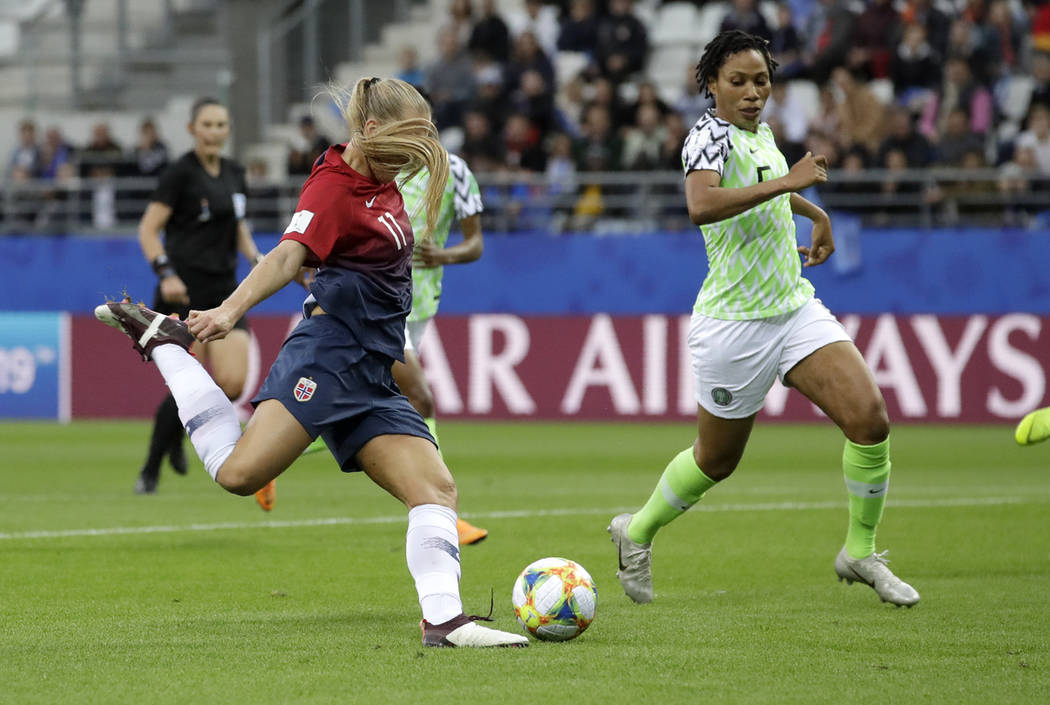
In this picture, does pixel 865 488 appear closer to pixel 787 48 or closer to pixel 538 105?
pixel 538 105

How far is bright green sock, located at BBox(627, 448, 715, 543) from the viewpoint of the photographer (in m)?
7.16

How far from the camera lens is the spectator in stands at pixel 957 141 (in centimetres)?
1912

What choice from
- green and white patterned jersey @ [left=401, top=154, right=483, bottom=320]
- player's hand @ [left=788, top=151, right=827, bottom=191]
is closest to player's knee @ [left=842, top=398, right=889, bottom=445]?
player's hand @ [left=788, top=151, right=827, bottom=191]

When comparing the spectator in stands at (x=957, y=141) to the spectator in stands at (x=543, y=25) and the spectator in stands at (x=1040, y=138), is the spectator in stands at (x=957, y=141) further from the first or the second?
the spectator in stands at (x=543, y=25)

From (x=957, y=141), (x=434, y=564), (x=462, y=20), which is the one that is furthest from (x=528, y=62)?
(x=434, y=564)

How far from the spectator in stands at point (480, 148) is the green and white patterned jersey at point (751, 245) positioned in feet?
45.3

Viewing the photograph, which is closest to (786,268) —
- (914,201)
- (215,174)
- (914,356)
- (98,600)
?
(98,600)

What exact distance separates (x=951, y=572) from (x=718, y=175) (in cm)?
238

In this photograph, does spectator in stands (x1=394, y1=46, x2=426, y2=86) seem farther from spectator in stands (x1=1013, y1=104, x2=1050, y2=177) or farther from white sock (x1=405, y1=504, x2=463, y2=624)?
white sock (x1=405, y1=504, x2=463, y2=624)

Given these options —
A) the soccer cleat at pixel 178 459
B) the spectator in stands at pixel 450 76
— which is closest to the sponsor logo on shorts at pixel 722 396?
the soccer cleat at pixel 178 459

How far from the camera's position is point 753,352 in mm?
6945

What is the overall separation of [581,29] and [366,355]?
56.5 ft

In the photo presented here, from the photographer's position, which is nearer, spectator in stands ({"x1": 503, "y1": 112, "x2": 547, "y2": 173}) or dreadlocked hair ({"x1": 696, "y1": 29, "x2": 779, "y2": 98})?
dreadlocked hair ({"x1": 696, "y1": 29, "x2": 779, "y2": 98})

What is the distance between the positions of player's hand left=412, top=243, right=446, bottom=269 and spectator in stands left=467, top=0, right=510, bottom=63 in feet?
45.2
